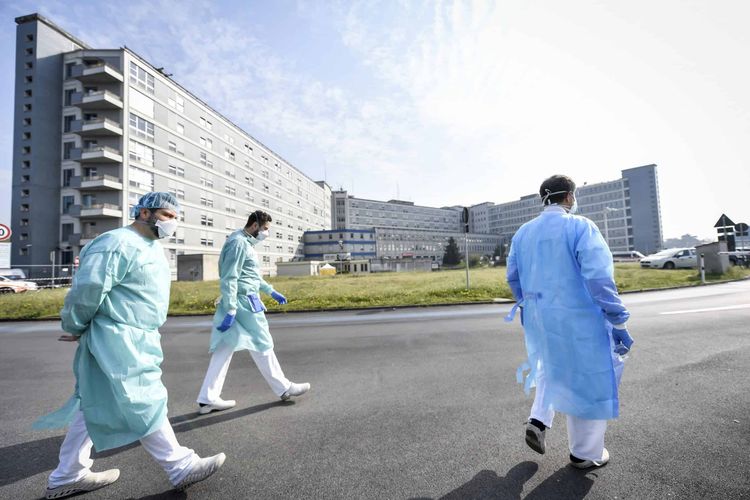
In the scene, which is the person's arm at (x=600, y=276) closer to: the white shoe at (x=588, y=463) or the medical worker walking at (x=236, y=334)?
the white shoe at (x=588, y=463)

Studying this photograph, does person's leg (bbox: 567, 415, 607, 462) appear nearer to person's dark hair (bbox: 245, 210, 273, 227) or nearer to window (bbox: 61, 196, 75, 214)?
person's dark hair (bbox: 245, 210, 273, 227)

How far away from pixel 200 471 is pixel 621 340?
306cm

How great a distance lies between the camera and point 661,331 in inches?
265

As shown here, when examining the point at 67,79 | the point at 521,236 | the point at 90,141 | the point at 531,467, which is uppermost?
the point at 67,79

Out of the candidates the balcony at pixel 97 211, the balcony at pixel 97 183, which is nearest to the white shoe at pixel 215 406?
the balcony at pixel 97 211

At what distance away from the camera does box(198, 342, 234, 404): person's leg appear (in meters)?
3.67

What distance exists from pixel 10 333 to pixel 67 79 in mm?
43650

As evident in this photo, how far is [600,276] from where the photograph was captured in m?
2.38

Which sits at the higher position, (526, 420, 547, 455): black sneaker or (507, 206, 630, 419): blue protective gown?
(507, 206, 630, 419): blue protective gown

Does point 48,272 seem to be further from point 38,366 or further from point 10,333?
point 38,366

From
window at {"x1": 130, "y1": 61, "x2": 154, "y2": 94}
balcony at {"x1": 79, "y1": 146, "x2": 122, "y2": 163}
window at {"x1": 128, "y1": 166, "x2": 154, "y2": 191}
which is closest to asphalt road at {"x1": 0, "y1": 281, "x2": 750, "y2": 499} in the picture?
balcony at {"x1": 79, "y1": 146, "x2": 122, "y2": 163}

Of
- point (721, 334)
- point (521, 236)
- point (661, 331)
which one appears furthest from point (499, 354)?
point (721, 334)

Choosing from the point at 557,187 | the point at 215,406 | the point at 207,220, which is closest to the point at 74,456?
the point at 215,406

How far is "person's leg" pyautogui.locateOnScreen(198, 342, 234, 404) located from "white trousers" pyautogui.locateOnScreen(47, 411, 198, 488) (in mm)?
→ 1255
